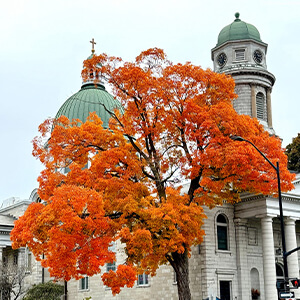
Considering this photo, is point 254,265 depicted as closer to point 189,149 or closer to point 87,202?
point 189,149

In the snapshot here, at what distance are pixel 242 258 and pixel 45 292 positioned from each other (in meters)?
16.2

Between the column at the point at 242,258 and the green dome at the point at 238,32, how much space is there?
1674cm

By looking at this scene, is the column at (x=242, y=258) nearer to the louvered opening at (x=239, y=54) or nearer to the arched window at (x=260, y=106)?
the arched window at (x=260, y=106)

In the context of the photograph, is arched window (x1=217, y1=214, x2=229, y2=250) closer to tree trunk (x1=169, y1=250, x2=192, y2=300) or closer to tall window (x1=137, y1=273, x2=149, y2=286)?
tall window (x1=137, y1=273, x2=149, y2=286)

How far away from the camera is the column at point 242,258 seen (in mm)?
36438

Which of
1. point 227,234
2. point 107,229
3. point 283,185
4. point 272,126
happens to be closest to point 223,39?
point 272,126

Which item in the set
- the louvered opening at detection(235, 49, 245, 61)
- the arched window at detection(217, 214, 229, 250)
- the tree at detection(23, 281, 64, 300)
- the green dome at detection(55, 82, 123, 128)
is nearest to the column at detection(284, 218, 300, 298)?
the arched window at detection(217, 214, 229, 250)

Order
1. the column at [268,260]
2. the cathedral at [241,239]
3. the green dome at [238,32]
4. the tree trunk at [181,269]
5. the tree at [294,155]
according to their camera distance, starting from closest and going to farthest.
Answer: the tree trunk at [181,269], the column at [268,260], the cathedral at [241,239], the green dome at [238,32], the tree at [294,155]

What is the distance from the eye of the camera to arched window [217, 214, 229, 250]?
37.0m

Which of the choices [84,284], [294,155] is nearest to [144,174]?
[84,284]

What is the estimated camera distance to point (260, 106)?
147 feet

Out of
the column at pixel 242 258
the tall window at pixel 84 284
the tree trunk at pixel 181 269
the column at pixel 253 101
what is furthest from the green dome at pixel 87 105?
the tree trunk at pixel 181 269

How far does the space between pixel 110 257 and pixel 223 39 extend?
1062 inches

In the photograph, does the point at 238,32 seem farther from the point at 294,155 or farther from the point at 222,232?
the point at 222,232
